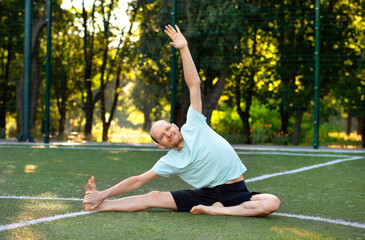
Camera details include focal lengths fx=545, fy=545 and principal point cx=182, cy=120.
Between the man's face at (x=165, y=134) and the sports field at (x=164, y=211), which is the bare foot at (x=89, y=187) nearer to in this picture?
the sports field at (x=164, y=211)

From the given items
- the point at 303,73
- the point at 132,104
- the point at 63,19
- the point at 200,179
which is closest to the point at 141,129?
the point at 132,104

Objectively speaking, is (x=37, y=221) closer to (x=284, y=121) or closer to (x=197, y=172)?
(x=197, y=172)

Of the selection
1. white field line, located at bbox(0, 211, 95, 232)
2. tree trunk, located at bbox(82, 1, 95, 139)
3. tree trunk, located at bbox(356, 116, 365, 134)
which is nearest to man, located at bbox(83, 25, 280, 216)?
white field line, located at bbox(0, 211, 95, 232)

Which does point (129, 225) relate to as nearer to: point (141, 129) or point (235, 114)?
point (141, 129)

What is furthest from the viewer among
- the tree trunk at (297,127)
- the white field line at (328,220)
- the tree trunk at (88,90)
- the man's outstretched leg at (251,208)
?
the tree trunk at (297,127)

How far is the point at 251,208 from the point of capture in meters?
4.17

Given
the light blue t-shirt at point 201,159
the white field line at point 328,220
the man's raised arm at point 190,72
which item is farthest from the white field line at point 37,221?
the white field line at point 328,220

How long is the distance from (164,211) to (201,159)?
1.94ft

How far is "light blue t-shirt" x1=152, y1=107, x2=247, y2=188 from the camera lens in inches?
167

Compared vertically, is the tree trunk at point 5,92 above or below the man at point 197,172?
above

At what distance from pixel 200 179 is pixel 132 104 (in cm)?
953

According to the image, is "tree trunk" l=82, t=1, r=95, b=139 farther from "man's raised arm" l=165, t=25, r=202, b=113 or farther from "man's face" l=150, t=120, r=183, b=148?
"man's face" l=150, t=120, r=183, b=148

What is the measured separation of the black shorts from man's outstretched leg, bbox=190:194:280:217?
0.21ft

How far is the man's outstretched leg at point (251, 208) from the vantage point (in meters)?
4.12
